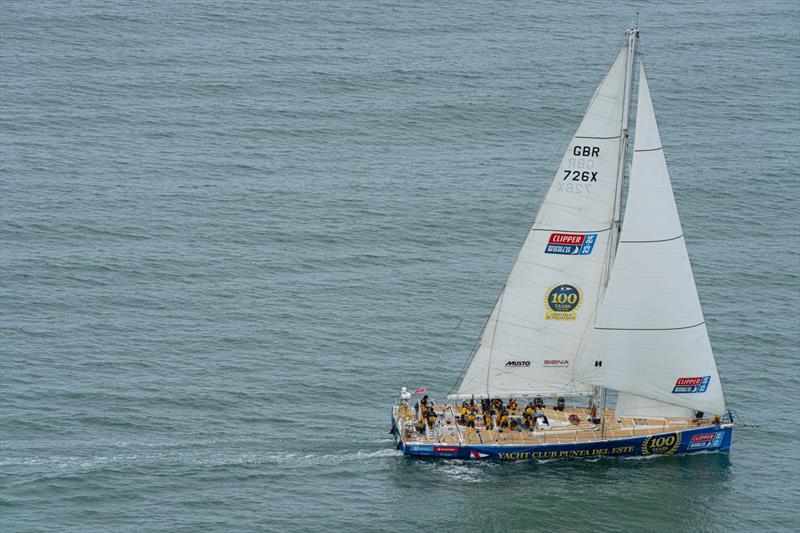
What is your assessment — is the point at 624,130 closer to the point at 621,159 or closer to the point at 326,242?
the point at 621,159

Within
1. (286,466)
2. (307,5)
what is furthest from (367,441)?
(307,5)

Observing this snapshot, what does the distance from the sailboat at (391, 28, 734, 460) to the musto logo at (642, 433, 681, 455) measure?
94 millimetres

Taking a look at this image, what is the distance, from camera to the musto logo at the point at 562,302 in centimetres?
10394

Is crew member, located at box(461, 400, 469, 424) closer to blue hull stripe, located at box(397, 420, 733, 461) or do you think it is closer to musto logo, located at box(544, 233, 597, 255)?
blue hull stripe, located at box(397, 420, 733, 461)

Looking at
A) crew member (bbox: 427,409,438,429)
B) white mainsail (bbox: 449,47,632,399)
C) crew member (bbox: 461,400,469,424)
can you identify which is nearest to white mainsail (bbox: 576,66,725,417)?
white mainsail (bbox: 449,47,632,399)

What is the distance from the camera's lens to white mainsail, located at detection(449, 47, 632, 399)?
9925cm

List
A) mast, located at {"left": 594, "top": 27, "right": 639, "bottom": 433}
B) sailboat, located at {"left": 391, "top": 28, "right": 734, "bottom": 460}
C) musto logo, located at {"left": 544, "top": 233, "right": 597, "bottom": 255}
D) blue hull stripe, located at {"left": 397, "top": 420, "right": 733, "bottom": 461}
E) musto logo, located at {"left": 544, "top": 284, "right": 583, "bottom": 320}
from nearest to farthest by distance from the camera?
mast, located at {"left": 594, "top": 27, "right": 639, "bottom": 433}
sailboat, located at {"left": 391, "top": 28, "right": 734, "bottom": 460}
musto logo, located at {"left": 544, "top": 233, "right": 597, "bottom": 255}
blue hull stripe, located at {"left": 397, "top": 420, "right": 733, "bottom": 461}
musto logo, located at {"left": 544, "top": 284, "right": 583, "bottom": 320}

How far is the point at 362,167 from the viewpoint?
15350cm

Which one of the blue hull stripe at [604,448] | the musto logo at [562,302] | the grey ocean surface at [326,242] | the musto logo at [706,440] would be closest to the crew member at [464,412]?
the blue hull stripe at [604,448]

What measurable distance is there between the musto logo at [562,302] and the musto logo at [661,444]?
9.74 metres

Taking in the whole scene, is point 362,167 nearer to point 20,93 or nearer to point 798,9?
point 20,93

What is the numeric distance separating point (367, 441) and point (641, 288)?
2126 cm

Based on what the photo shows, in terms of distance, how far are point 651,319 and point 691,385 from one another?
5580 mm

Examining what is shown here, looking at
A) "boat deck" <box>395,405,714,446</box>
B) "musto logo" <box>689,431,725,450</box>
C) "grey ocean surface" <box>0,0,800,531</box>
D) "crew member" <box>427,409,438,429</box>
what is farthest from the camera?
"musto logo" <box>689,431,725,450</box>
